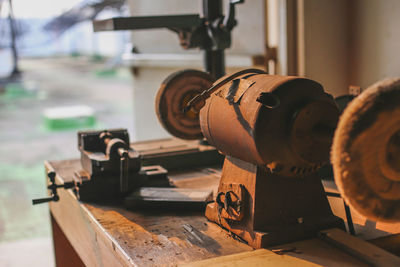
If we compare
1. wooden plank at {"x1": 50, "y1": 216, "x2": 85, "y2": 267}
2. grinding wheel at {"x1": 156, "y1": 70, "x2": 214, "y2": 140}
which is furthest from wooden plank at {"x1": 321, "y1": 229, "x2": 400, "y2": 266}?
wooden plank at {"x1": 50, "y1": 216, "x2": 85, "y2": 267}

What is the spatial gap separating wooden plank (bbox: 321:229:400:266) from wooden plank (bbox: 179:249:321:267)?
0.33 ft

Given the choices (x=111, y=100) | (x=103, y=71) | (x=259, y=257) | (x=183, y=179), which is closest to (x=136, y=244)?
(x=259, y=257)

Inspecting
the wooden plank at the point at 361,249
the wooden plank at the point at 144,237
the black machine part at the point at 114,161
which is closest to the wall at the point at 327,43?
the black machine part at the point at 114,161

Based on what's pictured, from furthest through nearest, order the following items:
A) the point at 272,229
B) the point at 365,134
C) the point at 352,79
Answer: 1. the point at 352,79
2. the point at 272,229
3. the point at 365,134

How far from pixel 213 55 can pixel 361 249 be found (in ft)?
3.89

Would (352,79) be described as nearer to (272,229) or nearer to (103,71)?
(272,229)

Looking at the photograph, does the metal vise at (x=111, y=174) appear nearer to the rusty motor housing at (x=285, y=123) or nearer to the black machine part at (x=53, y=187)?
the black machine part at (x=53, y=187)

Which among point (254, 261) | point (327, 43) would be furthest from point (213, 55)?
point (254, 261)

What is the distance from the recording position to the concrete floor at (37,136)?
3.66 metres

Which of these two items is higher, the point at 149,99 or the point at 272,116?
the point at 272,116

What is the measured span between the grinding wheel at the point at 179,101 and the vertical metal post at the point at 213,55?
242 millimetres

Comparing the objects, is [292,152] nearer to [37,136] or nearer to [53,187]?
[53,187]

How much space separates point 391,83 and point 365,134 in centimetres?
10

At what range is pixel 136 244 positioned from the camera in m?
1.14
